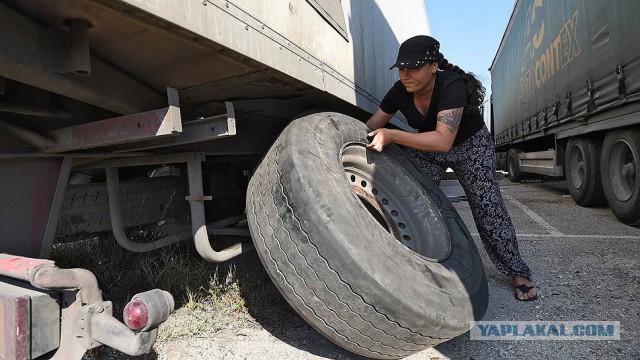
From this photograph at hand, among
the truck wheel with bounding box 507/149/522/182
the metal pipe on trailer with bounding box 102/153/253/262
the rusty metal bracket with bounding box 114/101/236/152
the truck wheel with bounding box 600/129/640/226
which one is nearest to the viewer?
the rusty metal bracket with bounding box 114/101/236/152

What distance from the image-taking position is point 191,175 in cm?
223

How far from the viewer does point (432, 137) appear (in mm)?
2449

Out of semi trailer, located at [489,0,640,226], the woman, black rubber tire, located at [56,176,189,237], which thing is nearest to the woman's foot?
the woman

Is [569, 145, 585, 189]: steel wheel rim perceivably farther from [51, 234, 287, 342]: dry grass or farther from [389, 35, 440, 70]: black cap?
[51, 234, 287, 342]: dry grass

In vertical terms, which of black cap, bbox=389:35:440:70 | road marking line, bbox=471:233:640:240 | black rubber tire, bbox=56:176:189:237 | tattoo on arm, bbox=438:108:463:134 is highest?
black cap, bbox=389:35:440:70

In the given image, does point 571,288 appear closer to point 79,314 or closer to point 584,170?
point 79,314

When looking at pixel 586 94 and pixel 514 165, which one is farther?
pixel 514 165

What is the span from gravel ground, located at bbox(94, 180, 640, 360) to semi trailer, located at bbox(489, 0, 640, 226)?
1.34m

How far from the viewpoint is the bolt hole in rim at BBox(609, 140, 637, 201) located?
15.8ft

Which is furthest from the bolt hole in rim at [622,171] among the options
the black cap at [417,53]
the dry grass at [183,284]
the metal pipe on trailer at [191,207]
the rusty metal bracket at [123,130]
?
the rusty metal bracket at [123,130]

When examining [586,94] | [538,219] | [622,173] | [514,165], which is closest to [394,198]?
[538,219]

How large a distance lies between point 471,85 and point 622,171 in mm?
3408

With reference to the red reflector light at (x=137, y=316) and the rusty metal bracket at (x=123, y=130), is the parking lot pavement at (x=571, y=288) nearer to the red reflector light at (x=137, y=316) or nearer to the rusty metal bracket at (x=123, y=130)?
the red reflector light at (x=137, y=316)

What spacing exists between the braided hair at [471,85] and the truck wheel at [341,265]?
1.03 metres
